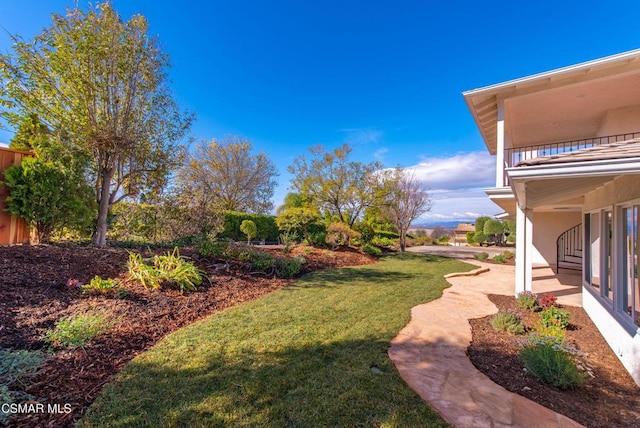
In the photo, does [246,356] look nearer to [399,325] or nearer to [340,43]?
[399,325]

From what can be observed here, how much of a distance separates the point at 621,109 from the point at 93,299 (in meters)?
13.9

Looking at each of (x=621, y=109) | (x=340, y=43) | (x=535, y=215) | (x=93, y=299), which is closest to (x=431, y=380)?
(x=93, y=299)

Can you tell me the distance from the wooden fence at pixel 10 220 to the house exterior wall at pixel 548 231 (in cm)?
1843

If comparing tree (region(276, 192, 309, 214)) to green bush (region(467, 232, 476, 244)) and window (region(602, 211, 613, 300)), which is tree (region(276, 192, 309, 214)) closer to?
window (region(602, 211, 613, 300))

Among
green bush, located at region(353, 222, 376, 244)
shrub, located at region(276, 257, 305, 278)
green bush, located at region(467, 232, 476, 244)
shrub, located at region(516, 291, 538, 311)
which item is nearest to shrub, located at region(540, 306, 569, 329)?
shrub, located at region(516, 291, 538, 311)

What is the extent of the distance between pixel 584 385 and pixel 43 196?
33.0 feet

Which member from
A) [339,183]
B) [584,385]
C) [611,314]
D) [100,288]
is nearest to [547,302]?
[611,314]

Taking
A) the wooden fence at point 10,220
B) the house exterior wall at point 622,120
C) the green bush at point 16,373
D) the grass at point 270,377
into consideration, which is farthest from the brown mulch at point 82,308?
the house exterior wall at point 622,120

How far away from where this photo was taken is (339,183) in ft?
55.9

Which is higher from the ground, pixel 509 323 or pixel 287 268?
pixel 287 268

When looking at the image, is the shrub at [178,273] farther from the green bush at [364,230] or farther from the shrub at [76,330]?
the green bush at [364,230]

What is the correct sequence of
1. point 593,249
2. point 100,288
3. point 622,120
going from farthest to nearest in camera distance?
point 622,120 < point 593,249 < point 100,288

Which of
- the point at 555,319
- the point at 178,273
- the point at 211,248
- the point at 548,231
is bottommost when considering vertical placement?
the point at 555,319

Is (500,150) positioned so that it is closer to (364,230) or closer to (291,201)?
(364,230)
